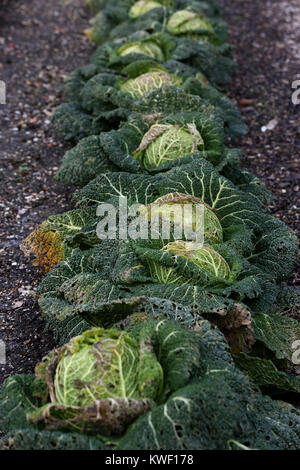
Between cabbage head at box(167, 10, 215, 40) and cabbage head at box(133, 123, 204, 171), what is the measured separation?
140 inches

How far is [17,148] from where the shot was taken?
24.3 feet

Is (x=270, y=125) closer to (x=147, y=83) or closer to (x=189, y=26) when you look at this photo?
(x=189, y=26)

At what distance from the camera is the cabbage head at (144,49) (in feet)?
25.5

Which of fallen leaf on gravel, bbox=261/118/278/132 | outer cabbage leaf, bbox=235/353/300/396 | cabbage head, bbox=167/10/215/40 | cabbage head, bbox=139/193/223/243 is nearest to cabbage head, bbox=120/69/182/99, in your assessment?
fallen leaf on gravel, bbox=261/118/278/132

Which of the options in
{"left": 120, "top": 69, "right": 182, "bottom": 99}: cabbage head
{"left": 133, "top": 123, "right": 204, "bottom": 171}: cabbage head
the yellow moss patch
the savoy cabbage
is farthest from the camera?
{"left": 120, "top": 69, "right": 182, "bottom": 99}: cabbage head

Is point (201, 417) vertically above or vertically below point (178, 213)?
below

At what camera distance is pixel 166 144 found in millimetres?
5680

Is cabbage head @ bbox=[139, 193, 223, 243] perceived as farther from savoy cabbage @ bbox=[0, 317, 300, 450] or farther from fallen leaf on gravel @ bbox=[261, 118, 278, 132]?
fallen leaf on gravel @ bbox=[261, 118, 278, 132]

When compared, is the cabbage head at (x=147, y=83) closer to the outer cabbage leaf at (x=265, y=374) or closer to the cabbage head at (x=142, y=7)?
the cabbage head at (x=142, y=7)

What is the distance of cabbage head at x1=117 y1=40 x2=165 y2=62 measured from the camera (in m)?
7.77

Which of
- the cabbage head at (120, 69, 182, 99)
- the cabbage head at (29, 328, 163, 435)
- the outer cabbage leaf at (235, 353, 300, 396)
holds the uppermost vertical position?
the cabbage head at (120, 69, 182, 99)

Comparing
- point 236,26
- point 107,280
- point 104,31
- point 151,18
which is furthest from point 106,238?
point 236,26
